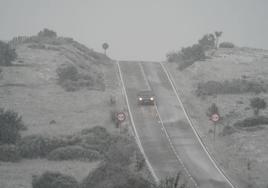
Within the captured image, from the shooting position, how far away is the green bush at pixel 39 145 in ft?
124

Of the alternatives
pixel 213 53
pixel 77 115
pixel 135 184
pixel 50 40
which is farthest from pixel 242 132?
pixel 50 40

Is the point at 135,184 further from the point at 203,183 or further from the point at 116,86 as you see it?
the point at 116,86

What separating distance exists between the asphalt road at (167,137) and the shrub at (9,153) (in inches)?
364

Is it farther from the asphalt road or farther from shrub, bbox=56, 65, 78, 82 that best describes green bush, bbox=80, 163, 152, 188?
shrub, bbox=56, 65, 78, 82

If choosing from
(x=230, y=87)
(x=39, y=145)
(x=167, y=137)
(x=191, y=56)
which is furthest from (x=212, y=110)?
(x=191, y=56)

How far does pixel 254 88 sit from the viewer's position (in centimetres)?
6141

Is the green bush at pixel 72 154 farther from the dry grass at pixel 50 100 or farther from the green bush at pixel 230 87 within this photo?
the green bush at pixel 230 87

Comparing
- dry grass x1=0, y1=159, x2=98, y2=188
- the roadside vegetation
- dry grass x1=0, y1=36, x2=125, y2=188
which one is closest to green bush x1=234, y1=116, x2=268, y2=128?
dry grass x1=0, y1=36, x2=125, y2=188

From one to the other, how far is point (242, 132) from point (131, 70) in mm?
32247

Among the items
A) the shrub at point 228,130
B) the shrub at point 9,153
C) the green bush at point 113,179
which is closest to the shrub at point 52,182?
the green bush at point 113,179

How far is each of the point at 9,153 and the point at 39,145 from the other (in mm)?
2713

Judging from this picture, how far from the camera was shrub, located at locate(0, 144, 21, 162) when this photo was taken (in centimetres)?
3589

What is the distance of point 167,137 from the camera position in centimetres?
4781

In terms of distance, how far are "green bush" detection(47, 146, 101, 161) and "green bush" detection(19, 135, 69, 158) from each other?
939mm
